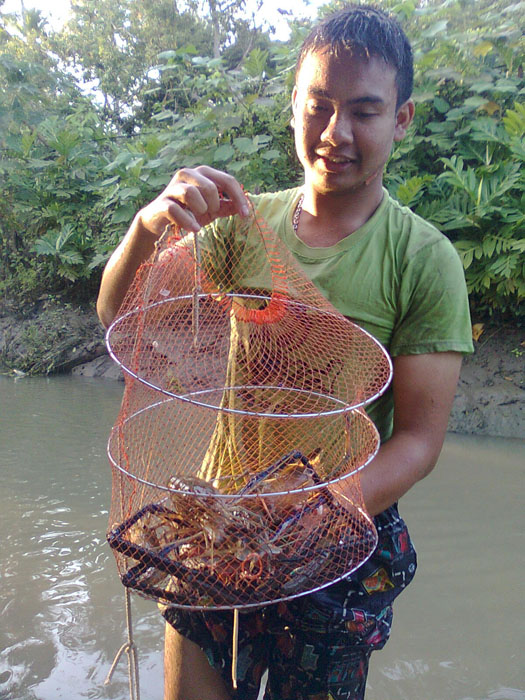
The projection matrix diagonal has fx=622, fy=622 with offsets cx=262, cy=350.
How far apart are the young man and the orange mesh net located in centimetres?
7

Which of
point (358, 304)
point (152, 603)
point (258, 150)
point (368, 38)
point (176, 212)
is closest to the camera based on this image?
point (176, 212)

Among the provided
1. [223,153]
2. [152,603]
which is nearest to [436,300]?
[152,603]

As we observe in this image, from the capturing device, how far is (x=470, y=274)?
5.56m

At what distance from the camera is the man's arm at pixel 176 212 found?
1.16 meters

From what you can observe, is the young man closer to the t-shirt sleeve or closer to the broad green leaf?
the t-shirt sleeve

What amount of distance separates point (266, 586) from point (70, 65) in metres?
15.1

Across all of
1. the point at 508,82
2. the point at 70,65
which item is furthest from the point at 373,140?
the point at 70,65

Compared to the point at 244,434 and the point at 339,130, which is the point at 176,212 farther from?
the point at 244,434

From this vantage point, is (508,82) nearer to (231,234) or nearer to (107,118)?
(231,234)

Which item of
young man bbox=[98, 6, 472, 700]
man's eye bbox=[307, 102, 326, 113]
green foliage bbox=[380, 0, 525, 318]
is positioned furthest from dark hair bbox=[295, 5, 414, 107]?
green foliage bbox=[380, 0, 525, 318]

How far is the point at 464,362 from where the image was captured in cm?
569

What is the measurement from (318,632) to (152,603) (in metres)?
1.88

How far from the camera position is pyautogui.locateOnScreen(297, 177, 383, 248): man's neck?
1442 millimetres

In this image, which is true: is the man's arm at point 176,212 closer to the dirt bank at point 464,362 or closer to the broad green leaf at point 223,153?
the dirt bank at point 464,362
